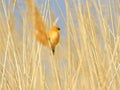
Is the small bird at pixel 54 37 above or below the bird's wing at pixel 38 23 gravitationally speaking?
below

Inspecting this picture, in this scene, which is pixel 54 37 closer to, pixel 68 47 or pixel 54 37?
pixel 54 37

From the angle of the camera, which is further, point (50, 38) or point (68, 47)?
point (68, 47)

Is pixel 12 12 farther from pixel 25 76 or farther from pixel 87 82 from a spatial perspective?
pixel 87 82

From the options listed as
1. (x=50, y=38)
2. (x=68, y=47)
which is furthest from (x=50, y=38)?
(x=68, y=47)

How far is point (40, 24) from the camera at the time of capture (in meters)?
0.69

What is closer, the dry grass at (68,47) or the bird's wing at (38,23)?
the bird's wing at (38,23)

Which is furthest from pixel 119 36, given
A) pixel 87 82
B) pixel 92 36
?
pixel 87 82

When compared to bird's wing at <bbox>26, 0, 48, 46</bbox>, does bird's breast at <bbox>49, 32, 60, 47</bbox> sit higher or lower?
lower

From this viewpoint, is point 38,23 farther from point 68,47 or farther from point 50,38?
point 68,47

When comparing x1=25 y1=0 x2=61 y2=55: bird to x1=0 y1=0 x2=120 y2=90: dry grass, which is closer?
x1=25 y1=0 x2=61 y2=55: bird

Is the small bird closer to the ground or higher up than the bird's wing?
closer to the ground

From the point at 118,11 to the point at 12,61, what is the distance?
1.20ft

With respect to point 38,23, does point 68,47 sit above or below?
below

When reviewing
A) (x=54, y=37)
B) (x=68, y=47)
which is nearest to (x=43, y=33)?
(x=54, y=37)
